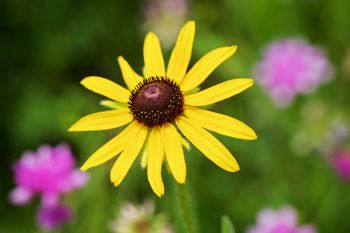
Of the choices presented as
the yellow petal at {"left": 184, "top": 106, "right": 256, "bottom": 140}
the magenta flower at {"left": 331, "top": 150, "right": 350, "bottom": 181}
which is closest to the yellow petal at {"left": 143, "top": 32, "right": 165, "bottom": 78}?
the yellow petal at {"left": 184, "top": 106, "right": 256, "bottom": 140}

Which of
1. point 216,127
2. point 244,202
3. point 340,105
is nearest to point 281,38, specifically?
point 340,105

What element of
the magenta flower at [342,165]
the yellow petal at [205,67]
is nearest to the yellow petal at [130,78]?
the yellow petal at [205,67]

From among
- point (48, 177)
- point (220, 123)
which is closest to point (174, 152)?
point (220, 123)

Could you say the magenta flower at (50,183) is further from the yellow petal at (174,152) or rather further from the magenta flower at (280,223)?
the yellow petal at (174,152)

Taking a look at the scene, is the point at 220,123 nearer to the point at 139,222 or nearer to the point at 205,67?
the point at 205,67

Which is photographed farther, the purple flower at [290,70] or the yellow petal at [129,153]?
the purple flower at [290,70]

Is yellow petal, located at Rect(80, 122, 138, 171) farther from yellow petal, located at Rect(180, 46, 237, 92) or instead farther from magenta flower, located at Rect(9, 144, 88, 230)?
magenta flower, located at Rect(9, 144, 88, 230)
